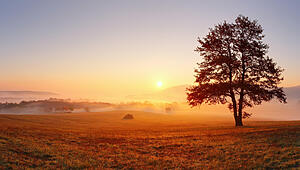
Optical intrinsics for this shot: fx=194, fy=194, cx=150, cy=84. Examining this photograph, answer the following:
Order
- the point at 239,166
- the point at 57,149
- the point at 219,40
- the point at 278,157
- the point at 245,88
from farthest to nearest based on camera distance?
1. the point at 219,40
2. the point at 245,88
3. the point at 57,149
4. the point at 278,157
5. the point at 239,166

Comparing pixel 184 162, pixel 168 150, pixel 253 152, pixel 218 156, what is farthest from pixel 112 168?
pixel 253 152

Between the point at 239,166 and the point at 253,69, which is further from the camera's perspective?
the point at 253,69

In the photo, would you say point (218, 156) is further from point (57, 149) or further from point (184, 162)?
point (57, 149)

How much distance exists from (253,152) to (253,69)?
16.2 m

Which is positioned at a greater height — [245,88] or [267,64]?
[267,64]

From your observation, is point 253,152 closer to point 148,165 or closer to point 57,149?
point 148,165

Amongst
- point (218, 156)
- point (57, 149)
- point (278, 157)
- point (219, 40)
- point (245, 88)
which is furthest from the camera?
point (219, 40)

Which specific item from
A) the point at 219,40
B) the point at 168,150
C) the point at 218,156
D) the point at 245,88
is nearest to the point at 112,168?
the point at 168,150

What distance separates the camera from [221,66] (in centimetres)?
2561

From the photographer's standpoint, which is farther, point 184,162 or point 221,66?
point 221,66

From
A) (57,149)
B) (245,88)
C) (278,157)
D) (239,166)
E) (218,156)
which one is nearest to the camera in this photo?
(239,166)

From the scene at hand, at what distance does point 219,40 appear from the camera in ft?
85.5

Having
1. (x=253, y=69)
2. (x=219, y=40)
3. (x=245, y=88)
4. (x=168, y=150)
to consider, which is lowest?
(x=168, y=150)

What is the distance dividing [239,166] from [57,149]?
37.7ft
